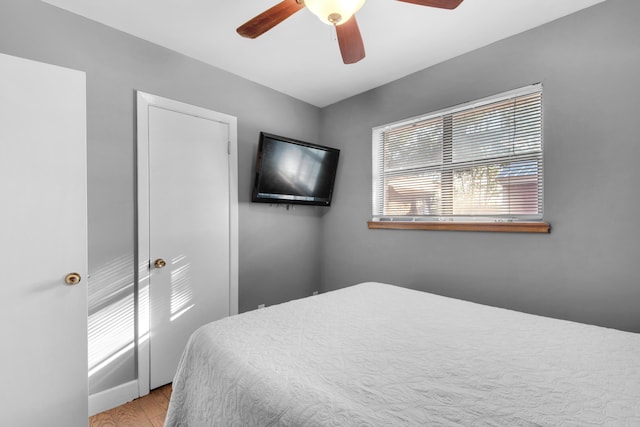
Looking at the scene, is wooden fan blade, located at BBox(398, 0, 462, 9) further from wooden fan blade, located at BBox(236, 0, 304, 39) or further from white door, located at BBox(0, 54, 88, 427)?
white door, located at BBox(0, 54, 88, 427)

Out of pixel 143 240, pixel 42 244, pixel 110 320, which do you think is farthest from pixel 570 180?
pixel 110 320

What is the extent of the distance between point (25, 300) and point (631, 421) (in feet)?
7.71

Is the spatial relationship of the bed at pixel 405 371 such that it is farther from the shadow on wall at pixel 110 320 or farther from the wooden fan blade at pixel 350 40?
the wooden fan blade at pixel 350 40

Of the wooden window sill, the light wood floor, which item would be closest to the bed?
the wooden window sill

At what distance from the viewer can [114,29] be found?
6.57 feet

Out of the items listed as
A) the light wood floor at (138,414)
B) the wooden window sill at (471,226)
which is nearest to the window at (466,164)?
the wooden window sill at (471,226)

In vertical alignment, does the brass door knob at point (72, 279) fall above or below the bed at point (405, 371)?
above

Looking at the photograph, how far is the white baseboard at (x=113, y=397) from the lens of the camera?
190cm

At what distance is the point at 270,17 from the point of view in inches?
57.3

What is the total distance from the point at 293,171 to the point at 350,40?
1.51 m

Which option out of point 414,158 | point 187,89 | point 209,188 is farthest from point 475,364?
point 187,89

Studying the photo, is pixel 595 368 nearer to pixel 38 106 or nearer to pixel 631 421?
pixel 631 421

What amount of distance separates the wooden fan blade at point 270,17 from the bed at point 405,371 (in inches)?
59.0

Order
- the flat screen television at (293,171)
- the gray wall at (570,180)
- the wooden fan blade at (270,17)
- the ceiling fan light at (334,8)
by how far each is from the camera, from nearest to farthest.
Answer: the ceiling fan light at (334,8)
the wooden fan blade at (270,17)
the gray wall at (570,180)
the flat screen television at (293,171)
